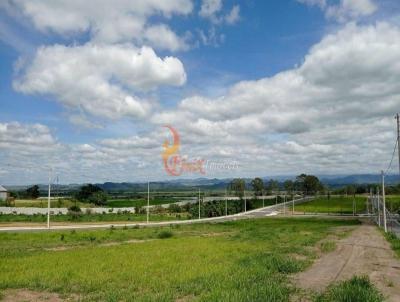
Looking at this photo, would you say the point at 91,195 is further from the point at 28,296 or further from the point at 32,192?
the point at 28,296

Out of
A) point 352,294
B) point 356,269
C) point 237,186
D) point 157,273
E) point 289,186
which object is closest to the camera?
point 352,294

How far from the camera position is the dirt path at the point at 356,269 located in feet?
43.4

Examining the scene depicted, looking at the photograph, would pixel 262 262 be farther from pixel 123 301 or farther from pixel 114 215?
pixel 114 215

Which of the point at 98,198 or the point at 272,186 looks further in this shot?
the point at 272,186

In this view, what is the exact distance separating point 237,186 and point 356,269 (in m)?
119

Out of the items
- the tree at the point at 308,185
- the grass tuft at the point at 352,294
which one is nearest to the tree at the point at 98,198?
the tree at the point at 308,185

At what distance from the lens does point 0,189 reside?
339 ft

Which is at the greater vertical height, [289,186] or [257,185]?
[257,185]

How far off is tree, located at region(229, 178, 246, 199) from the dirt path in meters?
108

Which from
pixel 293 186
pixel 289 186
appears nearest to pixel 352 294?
pixel 289 186

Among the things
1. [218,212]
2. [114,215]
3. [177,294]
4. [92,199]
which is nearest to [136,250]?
[177,294]

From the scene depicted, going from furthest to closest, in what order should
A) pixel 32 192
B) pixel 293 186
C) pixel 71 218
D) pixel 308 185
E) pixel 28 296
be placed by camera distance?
pixel 308 185 < pixel 293 186 < pixel 32 192 < pixel 71 218 < pixel 28 296

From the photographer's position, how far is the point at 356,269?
55.2 ft

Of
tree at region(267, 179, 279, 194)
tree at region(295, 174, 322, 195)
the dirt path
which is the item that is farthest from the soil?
tree at region(295, 174, 322, 195)
